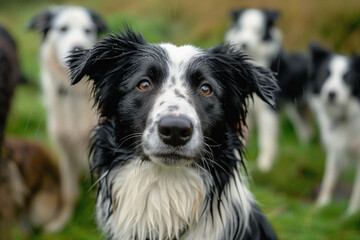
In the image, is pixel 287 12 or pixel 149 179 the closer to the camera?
pixel 149 179

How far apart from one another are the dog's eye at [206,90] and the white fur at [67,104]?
2.46 meters

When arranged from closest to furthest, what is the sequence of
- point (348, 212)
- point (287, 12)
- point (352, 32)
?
point (348, 212)
point (352, 32)
point (287, 12)

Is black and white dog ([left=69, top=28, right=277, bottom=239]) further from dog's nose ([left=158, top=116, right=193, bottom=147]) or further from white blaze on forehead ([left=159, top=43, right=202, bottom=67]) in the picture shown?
dog's nose ([left=158, top=116, right=193, bottom=147])

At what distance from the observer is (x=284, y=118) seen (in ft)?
30.0

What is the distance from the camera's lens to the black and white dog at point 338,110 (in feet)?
18.8

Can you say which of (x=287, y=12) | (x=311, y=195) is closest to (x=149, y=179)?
(x=311, y=195)

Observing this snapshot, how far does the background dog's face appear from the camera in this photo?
2463 millimetres

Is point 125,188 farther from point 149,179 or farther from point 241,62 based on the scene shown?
→ point 241,62

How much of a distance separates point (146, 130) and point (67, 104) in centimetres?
276

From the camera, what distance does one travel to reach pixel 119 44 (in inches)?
113

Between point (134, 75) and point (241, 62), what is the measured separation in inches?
28.5

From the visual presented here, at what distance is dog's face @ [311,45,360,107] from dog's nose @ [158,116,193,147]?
3.91 m

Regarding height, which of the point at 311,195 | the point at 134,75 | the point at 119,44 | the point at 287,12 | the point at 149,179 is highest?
the point at 287,12

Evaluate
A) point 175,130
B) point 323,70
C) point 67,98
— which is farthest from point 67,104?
point 323,70
